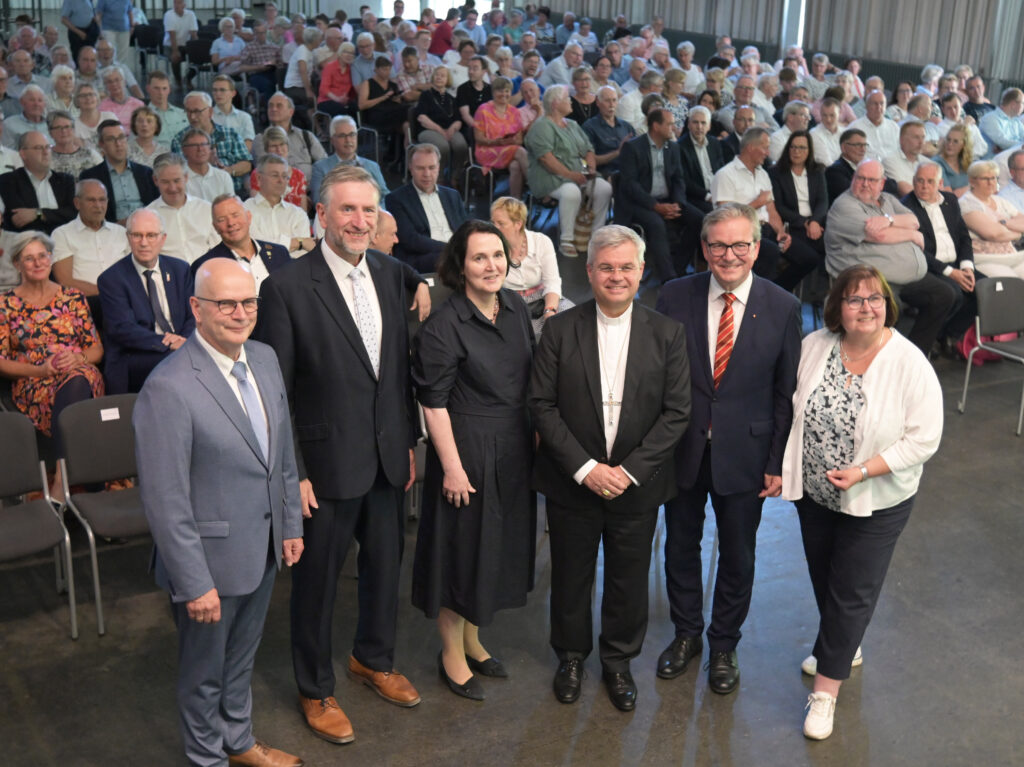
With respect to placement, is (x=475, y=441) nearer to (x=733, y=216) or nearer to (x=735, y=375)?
(x=735, y=375)

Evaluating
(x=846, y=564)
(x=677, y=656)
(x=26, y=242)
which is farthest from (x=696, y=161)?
(x=846, y=564)

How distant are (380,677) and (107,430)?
1.49 metres

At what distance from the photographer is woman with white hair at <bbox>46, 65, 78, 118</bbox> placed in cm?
883

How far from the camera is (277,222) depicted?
257 inches

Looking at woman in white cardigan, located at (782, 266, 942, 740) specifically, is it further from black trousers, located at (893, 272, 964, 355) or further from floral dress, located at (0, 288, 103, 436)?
black trousers, located at (893, 272, 964, 355)

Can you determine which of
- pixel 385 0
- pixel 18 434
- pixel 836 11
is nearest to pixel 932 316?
pixel 18 434

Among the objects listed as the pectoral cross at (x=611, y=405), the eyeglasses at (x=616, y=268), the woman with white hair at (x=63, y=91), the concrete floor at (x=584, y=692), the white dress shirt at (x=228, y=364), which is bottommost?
the concrete floor at (x=584, y=692)

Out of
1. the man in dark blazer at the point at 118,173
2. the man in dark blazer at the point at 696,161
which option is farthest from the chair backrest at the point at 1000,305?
the man in dark blazer at the point at 118,173

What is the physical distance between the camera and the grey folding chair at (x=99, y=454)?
4.11m

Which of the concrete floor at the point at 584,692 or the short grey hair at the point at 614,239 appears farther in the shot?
the concrete floor at the point at 584,692

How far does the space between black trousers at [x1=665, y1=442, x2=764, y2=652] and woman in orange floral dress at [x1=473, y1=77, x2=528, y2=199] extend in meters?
6.11

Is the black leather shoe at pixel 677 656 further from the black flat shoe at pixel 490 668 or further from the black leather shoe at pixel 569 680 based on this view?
the black flat shoe at pixel 490 668

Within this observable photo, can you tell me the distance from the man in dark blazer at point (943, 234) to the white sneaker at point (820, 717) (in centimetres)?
398

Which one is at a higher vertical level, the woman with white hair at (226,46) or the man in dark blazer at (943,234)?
the woman with white hair at (226,46)
